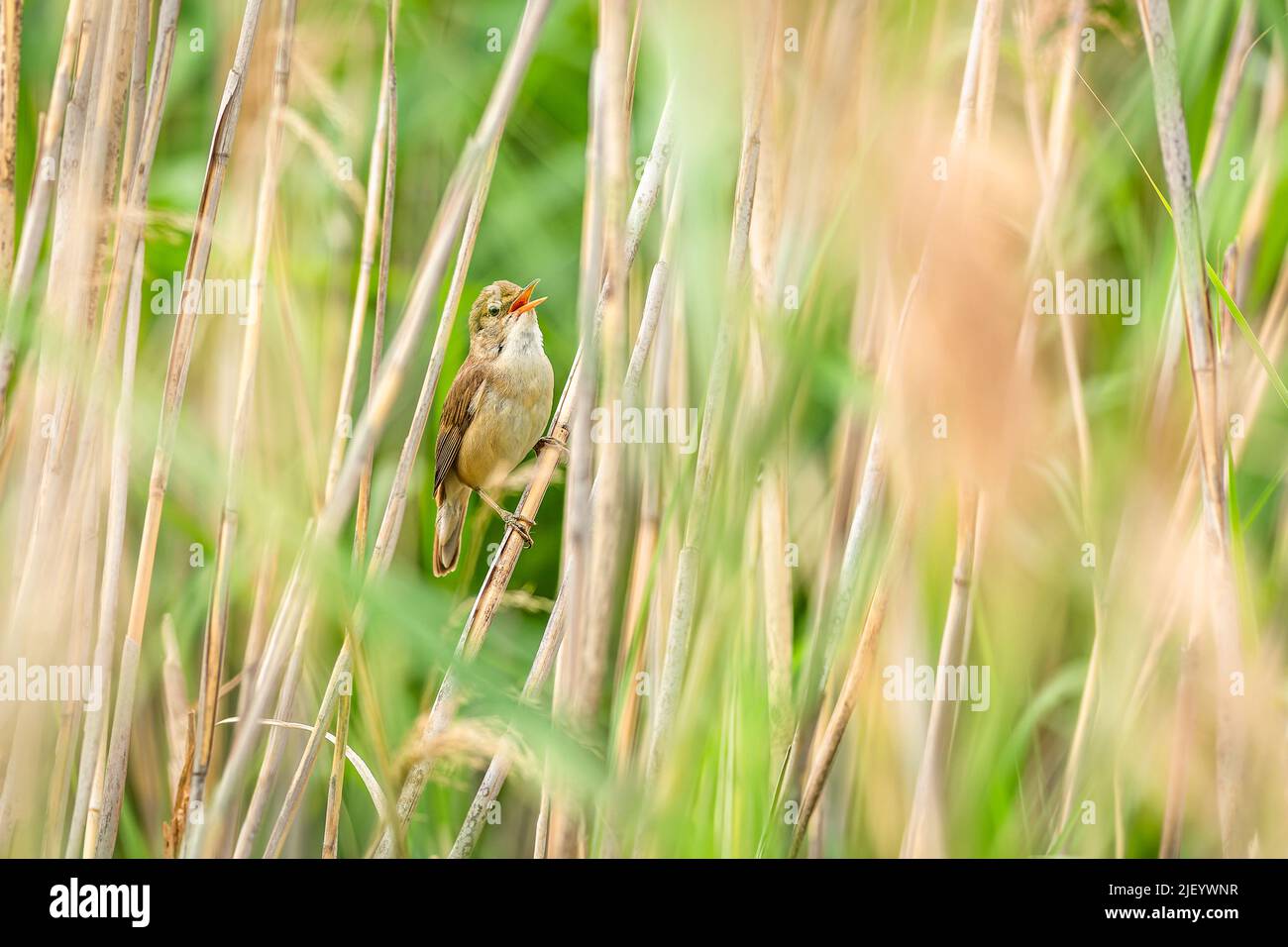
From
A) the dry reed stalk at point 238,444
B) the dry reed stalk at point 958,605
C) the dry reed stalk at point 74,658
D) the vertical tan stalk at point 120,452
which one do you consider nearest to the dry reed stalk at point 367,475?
the dry reed stalk at point 238,444

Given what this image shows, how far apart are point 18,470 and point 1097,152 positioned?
6.79 feet

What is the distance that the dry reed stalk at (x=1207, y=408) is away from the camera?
1.16 m

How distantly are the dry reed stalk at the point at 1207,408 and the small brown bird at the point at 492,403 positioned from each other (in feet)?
4.01

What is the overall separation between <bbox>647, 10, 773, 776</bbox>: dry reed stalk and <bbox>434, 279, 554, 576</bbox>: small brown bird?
82 cm

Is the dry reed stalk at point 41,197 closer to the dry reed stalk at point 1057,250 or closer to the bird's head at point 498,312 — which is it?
the bird's head at point 498,312

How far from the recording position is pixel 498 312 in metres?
2.12

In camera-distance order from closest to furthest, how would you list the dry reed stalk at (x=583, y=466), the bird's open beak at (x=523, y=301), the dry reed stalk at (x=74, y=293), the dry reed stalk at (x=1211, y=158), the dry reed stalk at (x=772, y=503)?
the dry reed stalk at (x=583, y=466), the dry reed stalk at (x=772, y=503), the dry reed stalk at (x=74, y=293), the dry reed stalk at (x=1211, y=158), the bird's open beak at (x=523, y=301)

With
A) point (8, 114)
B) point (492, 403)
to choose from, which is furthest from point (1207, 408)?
point (8, 114)

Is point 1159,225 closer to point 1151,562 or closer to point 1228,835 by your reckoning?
point 1151,562

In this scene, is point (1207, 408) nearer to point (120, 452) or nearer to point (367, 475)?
point (367, 475)

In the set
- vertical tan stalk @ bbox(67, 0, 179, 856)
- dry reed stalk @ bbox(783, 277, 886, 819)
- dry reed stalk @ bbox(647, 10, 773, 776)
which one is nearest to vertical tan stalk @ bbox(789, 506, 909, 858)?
dry reed stalk @ bbox(783, 277, 886, 819)

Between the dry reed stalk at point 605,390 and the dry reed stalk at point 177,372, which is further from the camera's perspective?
the dry reed stalk at point 177,372

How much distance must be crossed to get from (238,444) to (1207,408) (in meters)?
1.40

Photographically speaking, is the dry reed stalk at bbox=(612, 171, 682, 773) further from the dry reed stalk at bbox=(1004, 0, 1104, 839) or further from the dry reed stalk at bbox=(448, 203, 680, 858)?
the dry reed stalk at bbox=(1004, 0, 1104, 839)
